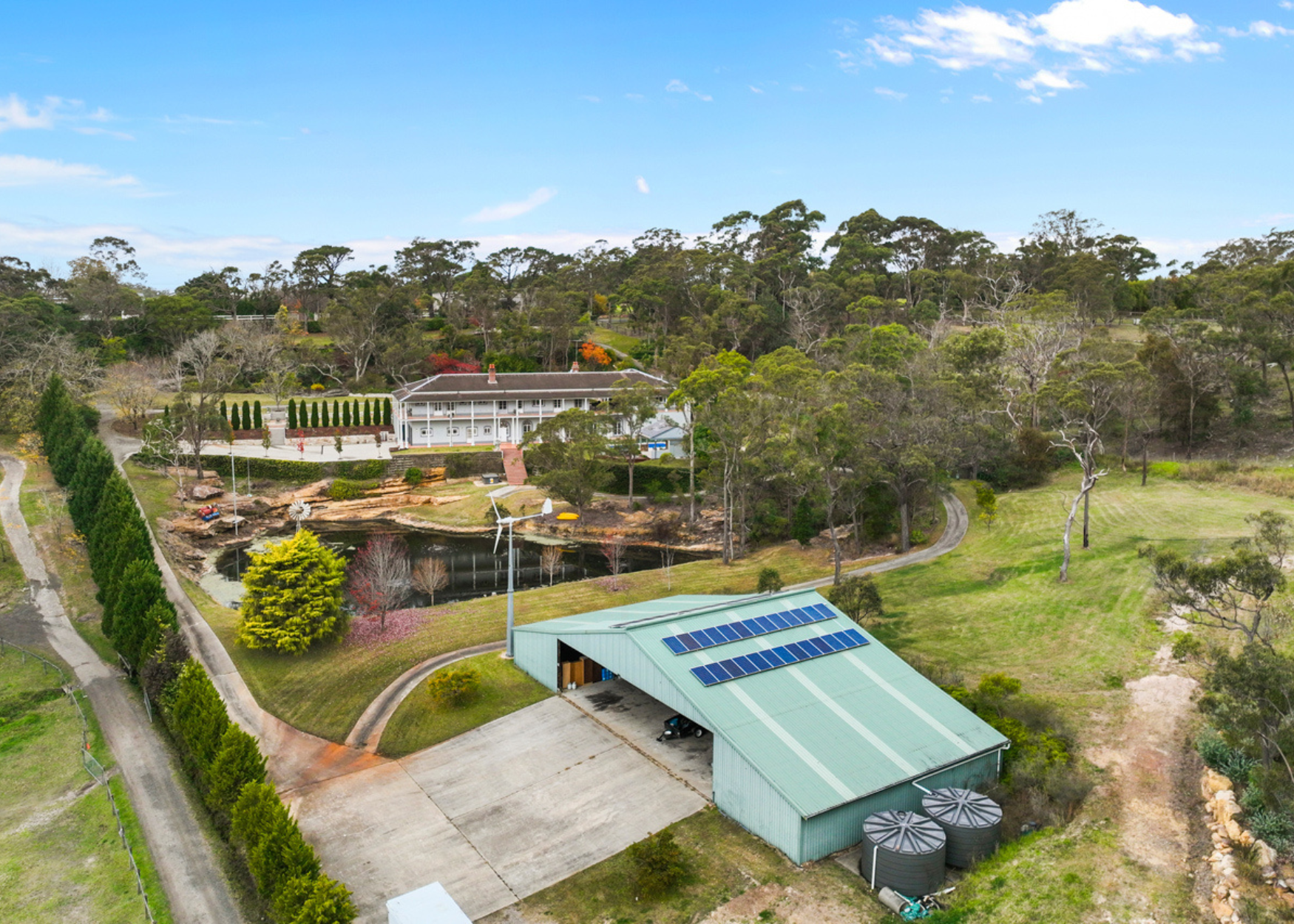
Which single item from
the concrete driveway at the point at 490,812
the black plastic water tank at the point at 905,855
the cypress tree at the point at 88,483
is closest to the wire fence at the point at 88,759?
the concrete driveway at the point at 490,812

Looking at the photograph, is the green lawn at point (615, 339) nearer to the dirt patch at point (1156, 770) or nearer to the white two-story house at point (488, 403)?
the white two-story house at point (488, 403)

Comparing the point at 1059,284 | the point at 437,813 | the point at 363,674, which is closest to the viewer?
the point at 437,813

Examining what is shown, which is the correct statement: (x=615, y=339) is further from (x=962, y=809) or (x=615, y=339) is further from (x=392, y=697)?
(x=962, y=809)

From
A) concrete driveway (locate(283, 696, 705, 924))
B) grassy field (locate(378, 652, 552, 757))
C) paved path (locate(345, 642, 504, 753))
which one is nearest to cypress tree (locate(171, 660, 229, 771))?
concrete driveway (locate(283, 696, 705, 924))

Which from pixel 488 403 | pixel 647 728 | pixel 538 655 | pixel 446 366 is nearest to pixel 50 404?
pixel 488 403

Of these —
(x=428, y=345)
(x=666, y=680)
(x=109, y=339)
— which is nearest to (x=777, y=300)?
(x=428, y=345)

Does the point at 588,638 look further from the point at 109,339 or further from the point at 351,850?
the point at 109,339
